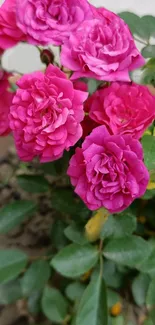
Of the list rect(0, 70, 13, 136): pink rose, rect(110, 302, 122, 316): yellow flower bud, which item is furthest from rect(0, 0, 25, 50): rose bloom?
rect(110, 302, 122, 316): yellow flower bud

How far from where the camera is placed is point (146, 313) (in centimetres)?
84

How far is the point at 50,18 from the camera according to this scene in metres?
0.54

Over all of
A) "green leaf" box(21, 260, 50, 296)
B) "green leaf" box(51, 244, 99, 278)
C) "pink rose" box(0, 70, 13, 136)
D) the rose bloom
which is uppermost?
the rose bloom

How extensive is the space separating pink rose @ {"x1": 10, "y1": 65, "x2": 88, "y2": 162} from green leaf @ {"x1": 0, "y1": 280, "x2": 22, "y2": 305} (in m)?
0.35

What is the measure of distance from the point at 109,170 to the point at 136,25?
27 centimetres

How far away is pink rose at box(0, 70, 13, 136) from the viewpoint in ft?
2.13

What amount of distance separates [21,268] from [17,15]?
1.22 feet

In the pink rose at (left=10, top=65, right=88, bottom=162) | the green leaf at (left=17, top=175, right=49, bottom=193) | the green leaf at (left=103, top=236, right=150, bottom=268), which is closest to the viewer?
the pink rose at (left=10, top=65, right=88, bottom=162)

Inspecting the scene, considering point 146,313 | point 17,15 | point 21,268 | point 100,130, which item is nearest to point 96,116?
point 100,130

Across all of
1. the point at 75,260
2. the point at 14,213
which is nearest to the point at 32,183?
the point at 14,213

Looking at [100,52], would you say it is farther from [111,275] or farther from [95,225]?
[111,275]

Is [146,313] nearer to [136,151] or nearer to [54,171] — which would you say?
[54,171]

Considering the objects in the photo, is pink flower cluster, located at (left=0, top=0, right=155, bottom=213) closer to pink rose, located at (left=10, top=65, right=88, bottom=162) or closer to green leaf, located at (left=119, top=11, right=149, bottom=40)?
pink rose, located at (left=10, top=65, right=88, bottom=162)

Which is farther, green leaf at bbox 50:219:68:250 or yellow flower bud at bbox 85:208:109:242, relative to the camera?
green leaf at bbox 50:219:68:250
